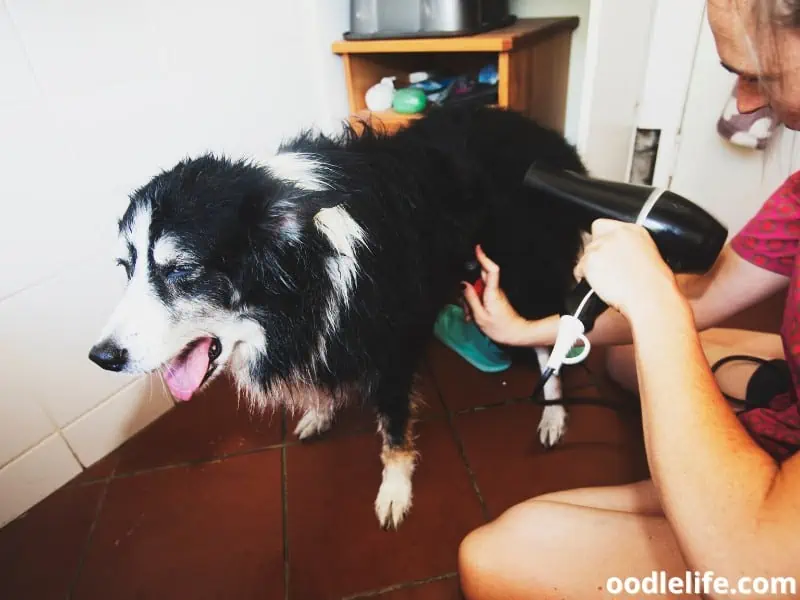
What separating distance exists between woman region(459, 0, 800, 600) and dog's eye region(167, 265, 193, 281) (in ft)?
1.72

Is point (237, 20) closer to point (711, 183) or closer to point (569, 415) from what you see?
point (569, 415)

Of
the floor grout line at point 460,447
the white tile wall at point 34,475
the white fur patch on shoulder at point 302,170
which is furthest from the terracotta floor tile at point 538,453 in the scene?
the white tile wall at point 34,475

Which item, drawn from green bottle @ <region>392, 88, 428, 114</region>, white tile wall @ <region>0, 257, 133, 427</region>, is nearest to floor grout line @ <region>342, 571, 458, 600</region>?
white tile wall @ <region>0, 257, 133, 427</region>

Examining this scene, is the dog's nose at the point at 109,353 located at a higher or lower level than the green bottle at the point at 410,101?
lower

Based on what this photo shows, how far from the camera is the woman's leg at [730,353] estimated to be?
38.5 inches

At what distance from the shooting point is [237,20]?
1290mm

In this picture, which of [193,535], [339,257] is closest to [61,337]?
[193,535]

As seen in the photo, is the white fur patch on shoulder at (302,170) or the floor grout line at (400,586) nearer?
the white fur patch on shoulder at (302,170)

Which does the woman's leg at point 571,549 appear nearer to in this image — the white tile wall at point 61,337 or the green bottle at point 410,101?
the white tile wall at point 61,337

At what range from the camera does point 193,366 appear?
874 millimetres

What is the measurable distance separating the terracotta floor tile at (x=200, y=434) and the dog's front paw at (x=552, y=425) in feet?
2.24

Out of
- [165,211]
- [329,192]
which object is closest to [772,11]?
[329,192]

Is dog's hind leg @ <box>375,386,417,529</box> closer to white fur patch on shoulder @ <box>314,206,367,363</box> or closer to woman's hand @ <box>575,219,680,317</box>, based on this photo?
white fur patch on shoulder @ <box>314,206,367,363</box>

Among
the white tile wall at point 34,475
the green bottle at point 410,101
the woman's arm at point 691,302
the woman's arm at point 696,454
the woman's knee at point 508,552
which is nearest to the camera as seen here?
the woman's arm at point 696,454
